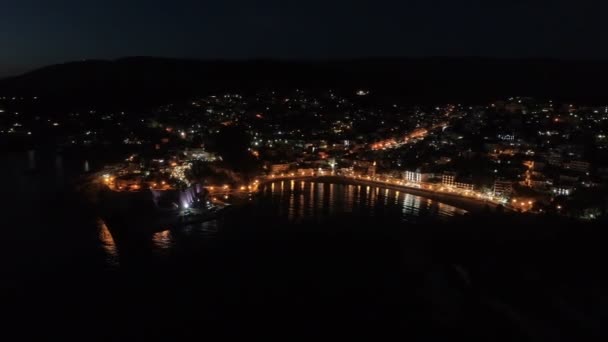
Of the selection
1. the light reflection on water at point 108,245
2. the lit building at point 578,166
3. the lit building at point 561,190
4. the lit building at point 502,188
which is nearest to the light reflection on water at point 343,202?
the lit building at point 502,188

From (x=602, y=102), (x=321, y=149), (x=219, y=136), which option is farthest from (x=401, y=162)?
(x=602, y=102)

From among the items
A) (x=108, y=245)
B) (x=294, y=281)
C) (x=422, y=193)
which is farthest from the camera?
(x=422, y=193)

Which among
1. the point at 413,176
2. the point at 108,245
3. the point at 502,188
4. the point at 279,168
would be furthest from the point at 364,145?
the point at 108,245

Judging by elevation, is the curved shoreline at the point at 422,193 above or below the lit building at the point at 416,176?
below

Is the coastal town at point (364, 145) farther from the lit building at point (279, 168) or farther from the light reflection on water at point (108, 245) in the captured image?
the light reflection on water at point (108, 245)

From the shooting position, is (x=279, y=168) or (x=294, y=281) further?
(x=279, y=168)

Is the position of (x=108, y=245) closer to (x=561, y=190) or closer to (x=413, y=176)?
(x=413, y=176)

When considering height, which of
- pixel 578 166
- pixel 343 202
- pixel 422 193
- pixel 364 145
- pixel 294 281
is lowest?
pixel 294 281

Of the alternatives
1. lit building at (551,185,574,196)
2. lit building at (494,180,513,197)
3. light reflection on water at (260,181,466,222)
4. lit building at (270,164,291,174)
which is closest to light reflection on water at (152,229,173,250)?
light reflection on water at (260,181,466,222)
